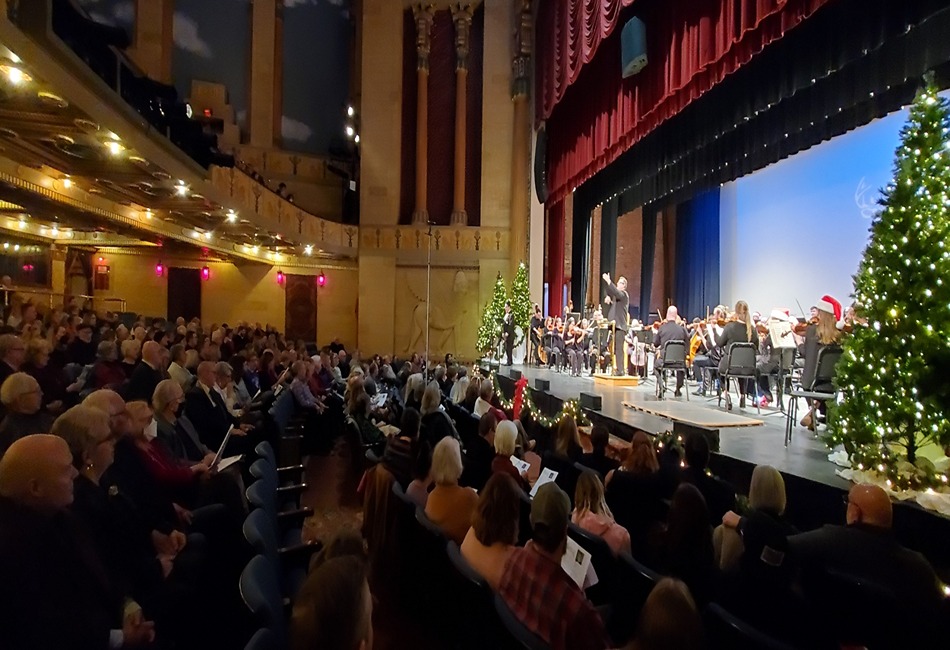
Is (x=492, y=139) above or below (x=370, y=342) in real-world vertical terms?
above

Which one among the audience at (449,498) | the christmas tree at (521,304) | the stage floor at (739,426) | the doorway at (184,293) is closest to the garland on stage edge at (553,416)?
the stage floor at (739,426)

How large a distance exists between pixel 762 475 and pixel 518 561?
112cm

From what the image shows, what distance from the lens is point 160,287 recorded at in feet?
54.0

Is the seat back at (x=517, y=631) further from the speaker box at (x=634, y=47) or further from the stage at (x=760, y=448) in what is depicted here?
the speaker box at (x=634, y=47)

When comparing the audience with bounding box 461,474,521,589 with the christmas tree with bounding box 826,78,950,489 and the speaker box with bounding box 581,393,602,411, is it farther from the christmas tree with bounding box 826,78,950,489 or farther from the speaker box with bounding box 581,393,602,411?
the speaker box with bounding box 581,393,602,411

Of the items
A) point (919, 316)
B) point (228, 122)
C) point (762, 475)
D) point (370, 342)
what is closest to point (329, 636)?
point (762, 475)

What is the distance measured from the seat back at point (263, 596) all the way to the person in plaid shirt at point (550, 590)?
705mm

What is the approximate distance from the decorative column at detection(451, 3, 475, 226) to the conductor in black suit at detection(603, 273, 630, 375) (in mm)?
8881

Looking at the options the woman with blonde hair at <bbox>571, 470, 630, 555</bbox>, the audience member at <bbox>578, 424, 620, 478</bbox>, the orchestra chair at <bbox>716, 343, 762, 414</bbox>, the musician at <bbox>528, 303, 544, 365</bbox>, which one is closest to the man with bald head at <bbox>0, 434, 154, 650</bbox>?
the woman with blonde hair at <bbox>571, 470, 630, 555</bbox>

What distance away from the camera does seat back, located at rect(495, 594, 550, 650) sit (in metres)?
1.70

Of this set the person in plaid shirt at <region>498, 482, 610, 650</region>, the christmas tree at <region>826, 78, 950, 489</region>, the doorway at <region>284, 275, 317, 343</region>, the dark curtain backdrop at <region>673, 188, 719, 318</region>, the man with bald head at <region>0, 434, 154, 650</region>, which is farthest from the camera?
the doorway at <region>284, 275, 317, 343</region>

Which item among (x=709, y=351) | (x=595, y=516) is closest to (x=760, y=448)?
(x=595, y=516)

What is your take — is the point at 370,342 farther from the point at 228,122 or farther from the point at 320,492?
the point at 320,492

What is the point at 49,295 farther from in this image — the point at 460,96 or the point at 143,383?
the point at 143,383
